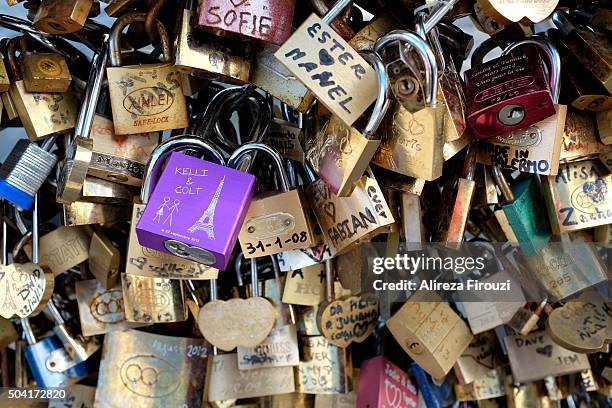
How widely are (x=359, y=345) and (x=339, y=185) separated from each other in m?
0.62

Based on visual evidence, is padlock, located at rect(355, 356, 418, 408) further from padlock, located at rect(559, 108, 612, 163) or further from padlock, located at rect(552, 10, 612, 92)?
padlock, located at rect(552, 10, 612, 92)

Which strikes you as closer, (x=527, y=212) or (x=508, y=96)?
(x=508, y=96)

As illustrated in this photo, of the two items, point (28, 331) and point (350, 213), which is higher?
point (350, 213)

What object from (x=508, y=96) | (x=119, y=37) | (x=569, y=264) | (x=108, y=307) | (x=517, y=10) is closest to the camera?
(x=517, y=10)

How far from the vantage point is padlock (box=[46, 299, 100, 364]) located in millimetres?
1286

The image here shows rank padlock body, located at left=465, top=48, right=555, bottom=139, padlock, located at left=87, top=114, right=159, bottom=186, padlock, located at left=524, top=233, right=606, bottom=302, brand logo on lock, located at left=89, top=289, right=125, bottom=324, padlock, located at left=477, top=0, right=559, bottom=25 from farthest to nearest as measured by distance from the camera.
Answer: brand logo on lock, located at left=89, top=289, right=125, bottom=324 → padlock, located at left=524, top=233, right=606, bottom=302 → padlock, located at left=87, top=114, right=159, bottom=186 → padlock body, located at left=465, top=48, right=555, bottom=139 → padlock, located at left=477, top=0, right=559, bottom=25

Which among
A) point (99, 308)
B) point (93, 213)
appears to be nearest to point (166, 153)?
point (93, 213)

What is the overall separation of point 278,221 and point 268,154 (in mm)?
116

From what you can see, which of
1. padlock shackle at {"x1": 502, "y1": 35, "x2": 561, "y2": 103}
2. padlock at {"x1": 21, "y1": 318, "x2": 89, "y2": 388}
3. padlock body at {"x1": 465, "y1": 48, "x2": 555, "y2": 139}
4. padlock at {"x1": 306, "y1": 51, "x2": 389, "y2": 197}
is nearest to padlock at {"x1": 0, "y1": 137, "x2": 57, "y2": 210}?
padlock at {"x1": 21, "y1": 318, "x2": 89, "y2": 388}

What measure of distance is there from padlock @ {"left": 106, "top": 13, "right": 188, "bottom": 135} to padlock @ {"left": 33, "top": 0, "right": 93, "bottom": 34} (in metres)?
0.09

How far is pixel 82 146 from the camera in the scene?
1.03m

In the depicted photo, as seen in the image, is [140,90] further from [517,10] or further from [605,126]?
[605,126]

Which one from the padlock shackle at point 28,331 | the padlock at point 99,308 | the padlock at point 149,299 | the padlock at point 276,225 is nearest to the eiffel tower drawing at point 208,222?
the padlock at point 276,225

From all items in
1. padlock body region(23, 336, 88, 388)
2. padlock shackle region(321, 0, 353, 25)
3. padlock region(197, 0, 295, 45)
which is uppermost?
padlock shackle region(321, 0, 353, 25)
